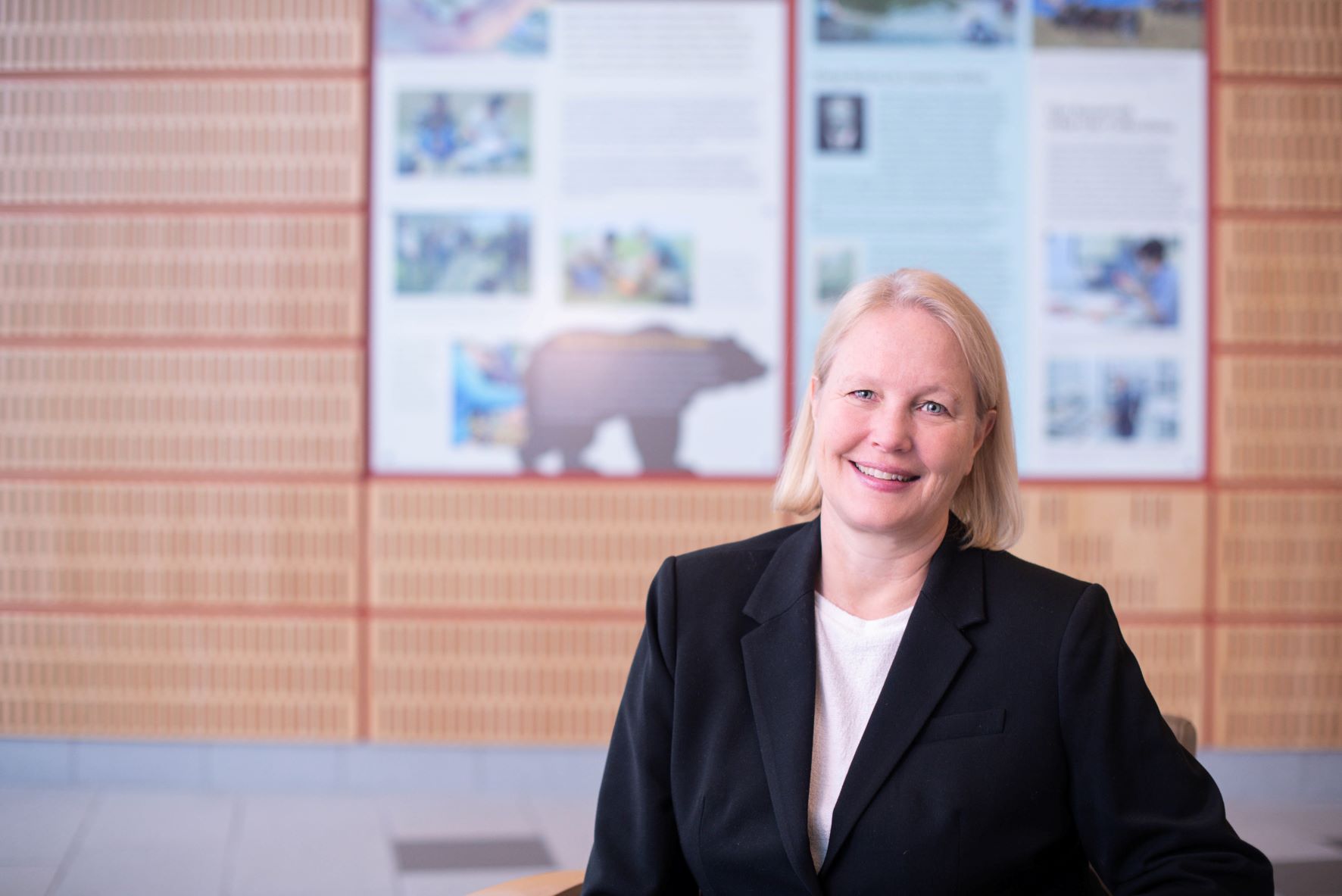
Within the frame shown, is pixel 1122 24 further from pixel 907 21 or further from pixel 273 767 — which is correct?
pixel 273 767

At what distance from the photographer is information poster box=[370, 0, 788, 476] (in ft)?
15.0

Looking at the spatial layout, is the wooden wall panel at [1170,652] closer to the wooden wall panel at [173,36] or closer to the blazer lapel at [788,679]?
the blazer lapel at [788,679]

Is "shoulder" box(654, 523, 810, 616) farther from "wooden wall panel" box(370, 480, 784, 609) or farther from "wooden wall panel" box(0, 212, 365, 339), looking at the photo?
"wooden wall panel" box(0, 212, 365, 339)

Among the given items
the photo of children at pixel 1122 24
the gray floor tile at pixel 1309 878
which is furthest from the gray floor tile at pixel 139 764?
the photo of children at pixel 1122 24

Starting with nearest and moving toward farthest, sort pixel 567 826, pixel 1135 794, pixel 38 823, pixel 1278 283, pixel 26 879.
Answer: pixel 1135 794
pixel 26 879
pixel 38 823
pixel 567 826
pixel 1278 283

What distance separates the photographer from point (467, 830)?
165 inches

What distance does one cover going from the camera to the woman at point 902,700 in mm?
1633

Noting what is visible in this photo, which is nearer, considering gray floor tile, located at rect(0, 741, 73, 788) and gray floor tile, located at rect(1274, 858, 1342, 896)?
gray floor tile, located at rect(1274, 858, 1342, 896)

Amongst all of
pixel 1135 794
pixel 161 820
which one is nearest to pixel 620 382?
pixel 161 820

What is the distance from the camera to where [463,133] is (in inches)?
181

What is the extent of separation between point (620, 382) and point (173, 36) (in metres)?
2.03

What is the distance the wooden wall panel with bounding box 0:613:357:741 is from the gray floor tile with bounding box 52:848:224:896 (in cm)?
75

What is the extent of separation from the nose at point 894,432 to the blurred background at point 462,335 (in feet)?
9.43

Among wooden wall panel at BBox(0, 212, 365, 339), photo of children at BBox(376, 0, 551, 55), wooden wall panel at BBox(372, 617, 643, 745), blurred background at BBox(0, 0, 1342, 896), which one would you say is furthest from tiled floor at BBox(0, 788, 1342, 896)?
photo of children at BBox(376, 0, 551, 55)
